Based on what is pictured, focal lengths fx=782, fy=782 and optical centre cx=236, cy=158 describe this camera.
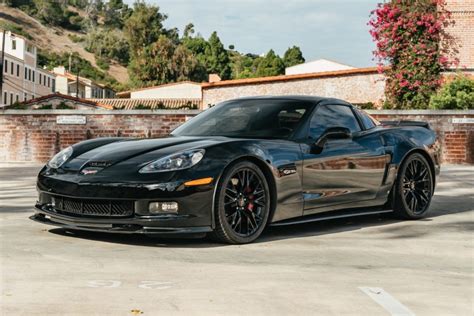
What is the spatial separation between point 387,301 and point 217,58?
365 ft

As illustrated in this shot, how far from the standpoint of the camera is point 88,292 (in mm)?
4453

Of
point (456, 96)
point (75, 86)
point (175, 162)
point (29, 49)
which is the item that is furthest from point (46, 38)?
point (175, 162)

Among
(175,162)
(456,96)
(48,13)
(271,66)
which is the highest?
(48,13)

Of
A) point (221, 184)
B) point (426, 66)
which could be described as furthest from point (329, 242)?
point (426, 66)

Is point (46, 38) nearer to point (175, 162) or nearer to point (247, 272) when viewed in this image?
point (175, 162)

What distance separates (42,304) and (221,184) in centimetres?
244

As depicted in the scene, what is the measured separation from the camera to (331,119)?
778 centimetres

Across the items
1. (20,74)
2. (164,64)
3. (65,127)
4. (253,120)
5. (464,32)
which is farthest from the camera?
(20,74)

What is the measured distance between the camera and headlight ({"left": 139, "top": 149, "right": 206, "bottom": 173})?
627 cm

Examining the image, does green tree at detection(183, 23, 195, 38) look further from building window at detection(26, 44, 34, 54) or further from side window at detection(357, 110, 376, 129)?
side window at detection(357, 110, 376, 129)

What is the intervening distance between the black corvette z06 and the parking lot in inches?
8.6

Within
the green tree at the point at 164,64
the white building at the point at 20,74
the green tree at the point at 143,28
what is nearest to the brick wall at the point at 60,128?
the green tree at the point at 164,64

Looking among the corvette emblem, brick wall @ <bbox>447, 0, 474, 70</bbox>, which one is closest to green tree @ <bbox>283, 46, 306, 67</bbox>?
brick wall @ <bbox>447, 0, 474, 70</bbox>

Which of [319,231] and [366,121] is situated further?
[366,121]
